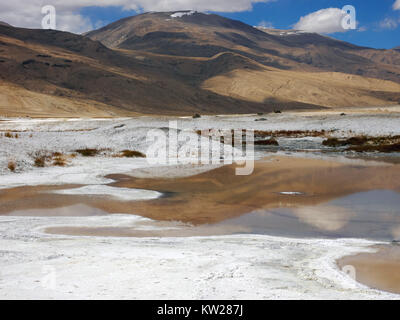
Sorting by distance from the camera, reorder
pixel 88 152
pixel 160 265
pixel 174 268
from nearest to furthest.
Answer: pixel 174 268
pixel 160 265
pixel 88 152

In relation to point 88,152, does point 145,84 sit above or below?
above

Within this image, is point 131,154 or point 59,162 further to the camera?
point 131,154

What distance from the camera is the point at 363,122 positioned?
37.3 meters

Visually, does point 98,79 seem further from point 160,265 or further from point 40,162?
point 160,265

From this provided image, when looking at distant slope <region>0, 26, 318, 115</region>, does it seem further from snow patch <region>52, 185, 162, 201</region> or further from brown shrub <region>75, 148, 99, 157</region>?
snow patch <region>52, 185, 162, 201</region>


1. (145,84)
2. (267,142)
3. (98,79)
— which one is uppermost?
(98,79)

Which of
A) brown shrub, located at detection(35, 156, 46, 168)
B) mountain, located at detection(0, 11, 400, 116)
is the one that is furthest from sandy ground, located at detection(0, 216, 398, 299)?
mountain, located at detection(0, 11, 400, 116)

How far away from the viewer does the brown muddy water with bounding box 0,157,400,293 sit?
9.49 m

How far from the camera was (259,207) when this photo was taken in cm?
1243

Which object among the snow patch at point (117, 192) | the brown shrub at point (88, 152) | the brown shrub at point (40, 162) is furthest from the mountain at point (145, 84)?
the snow patch at point (117, 192)

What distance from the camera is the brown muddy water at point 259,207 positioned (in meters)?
9.49

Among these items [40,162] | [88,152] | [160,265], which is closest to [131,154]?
[88,152]

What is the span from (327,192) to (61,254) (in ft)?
31.3
